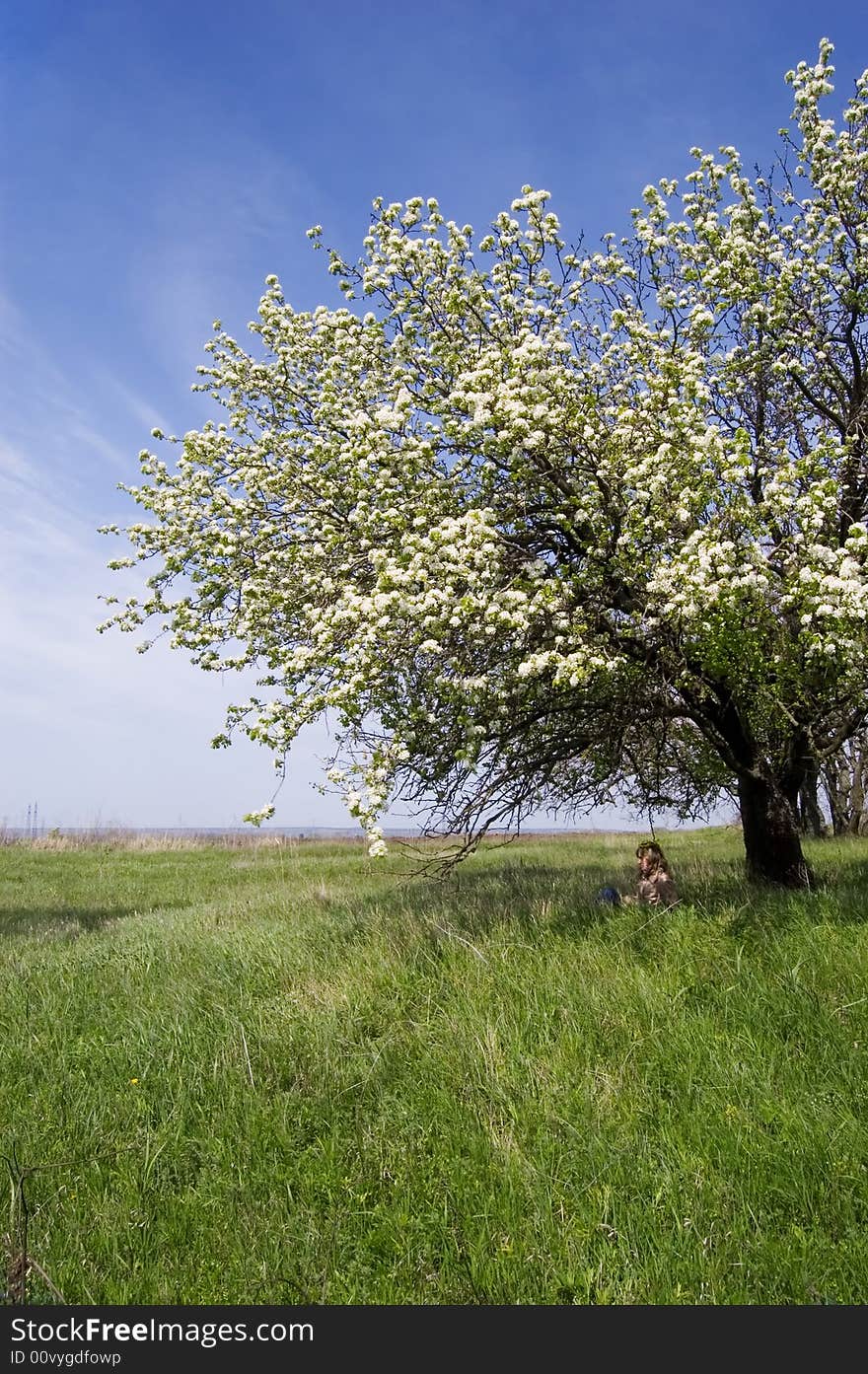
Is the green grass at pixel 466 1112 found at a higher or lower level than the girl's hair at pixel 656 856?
lower

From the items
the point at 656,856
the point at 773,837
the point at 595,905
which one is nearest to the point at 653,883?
the point at 656,856

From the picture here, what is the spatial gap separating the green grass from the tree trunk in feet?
3.81

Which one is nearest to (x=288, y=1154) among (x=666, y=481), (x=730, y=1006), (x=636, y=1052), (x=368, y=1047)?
(x=368, y=1047)

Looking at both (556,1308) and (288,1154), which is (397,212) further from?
(556,1308)

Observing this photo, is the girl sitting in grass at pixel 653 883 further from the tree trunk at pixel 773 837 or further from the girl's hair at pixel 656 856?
the tree trunk at pixel 773 837

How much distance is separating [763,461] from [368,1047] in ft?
31.3

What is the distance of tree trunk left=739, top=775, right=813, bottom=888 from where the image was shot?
505 inches

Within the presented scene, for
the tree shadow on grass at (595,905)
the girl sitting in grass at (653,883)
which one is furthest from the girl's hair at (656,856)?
the tree shadow on grass at (595,905)

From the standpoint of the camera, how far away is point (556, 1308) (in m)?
5.13

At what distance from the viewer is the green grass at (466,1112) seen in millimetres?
5477

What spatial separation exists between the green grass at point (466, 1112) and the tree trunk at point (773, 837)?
3.81ft

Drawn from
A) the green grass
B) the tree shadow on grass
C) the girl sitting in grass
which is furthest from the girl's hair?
the green grass

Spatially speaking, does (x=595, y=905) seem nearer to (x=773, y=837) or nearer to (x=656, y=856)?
(x=656, y=856)

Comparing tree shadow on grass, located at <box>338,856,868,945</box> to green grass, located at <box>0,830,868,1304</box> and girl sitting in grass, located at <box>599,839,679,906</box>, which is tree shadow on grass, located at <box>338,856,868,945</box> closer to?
green grass, located at <box>0,830,868,1304</box>
